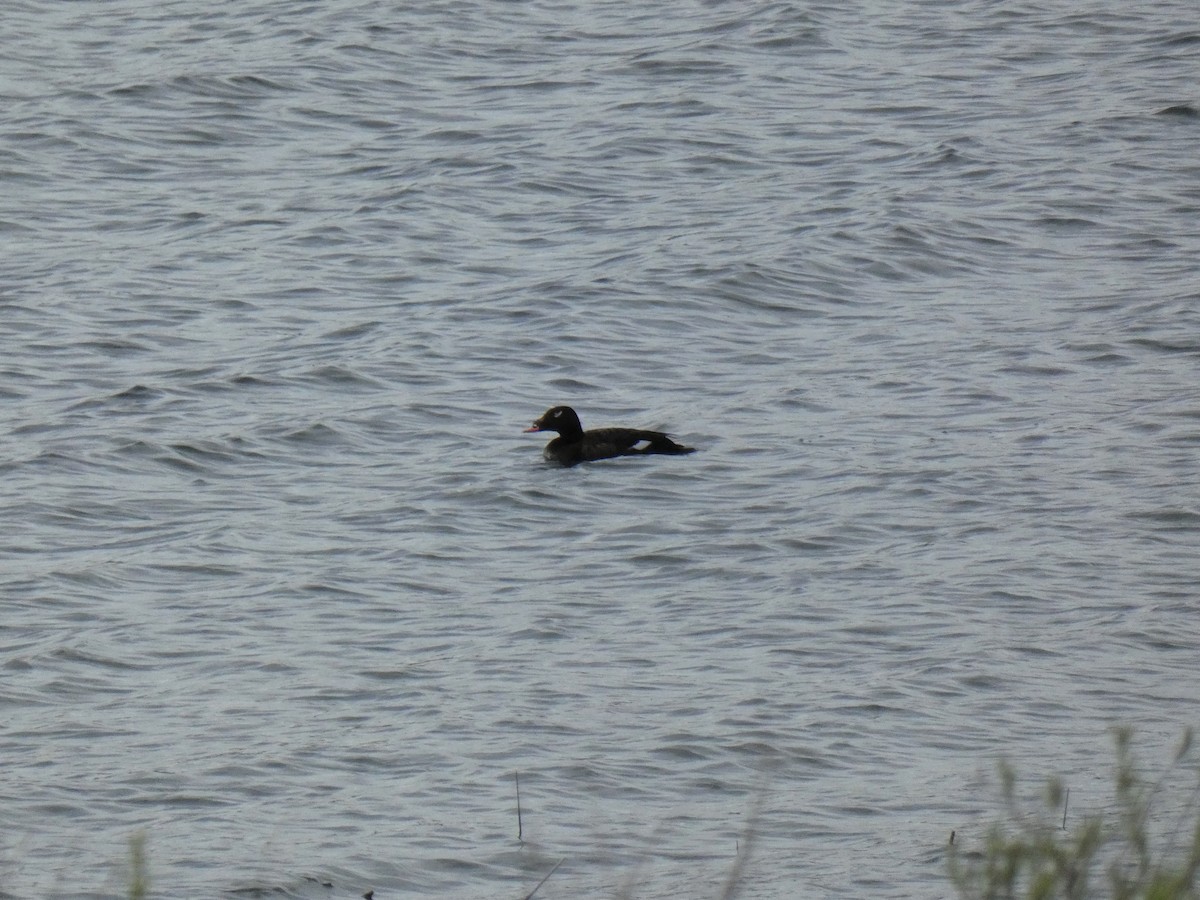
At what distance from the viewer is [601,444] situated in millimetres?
12539

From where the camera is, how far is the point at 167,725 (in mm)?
8242

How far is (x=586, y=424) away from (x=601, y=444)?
4.49ft

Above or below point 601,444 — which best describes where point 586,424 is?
below

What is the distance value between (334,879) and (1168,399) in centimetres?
835

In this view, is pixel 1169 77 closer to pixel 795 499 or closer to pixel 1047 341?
pixel 1047 341

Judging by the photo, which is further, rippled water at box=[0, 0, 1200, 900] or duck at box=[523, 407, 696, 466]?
duck at box=[523, 407, 696, 466]

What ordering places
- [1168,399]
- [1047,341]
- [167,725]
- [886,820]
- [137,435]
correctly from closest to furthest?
[886,820], [167,725], [137,435], [1168,399], [1047,341]

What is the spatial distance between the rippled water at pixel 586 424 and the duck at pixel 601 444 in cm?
15

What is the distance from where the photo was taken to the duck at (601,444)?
492 inches

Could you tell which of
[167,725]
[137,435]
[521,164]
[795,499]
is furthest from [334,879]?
[521,164]

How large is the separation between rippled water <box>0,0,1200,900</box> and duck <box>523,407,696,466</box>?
0.48 feet

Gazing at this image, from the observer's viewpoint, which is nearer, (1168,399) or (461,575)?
(461,575)

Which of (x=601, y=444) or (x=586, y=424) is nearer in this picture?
(x=601, y=444)

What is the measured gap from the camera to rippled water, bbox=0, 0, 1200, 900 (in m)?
7.71
